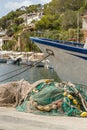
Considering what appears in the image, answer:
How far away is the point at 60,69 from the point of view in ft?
56.5

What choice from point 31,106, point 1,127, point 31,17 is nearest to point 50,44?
point 31,106

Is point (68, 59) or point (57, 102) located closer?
point (57, 102)

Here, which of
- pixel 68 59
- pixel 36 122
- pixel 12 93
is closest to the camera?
pixel 36 122

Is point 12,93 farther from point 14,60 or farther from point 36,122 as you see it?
point 14,60

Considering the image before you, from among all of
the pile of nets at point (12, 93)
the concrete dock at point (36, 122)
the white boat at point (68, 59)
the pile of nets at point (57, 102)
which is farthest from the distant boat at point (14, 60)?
the concrete dock at point (36, 122)

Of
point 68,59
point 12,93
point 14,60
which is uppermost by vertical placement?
point 12,93

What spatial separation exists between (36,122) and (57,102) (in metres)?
1.00

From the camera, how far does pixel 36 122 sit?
7.35 m

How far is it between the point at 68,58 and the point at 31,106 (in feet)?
26.3

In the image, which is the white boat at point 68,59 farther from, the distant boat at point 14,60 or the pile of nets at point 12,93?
the distant boat at point 14,60

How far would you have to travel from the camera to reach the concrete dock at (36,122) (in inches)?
277

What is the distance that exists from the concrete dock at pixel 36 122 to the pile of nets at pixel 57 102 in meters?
0.25

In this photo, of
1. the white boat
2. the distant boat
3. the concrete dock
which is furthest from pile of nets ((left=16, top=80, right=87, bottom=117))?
the distant boat

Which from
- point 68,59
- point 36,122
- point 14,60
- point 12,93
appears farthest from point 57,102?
point 14,60
